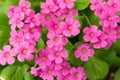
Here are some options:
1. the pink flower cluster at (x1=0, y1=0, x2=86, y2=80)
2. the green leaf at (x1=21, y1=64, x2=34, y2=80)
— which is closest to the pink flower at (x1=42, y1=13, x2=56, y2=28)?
the pink flower cluster at (x1=0, y1=0, x2=86, y2=80)

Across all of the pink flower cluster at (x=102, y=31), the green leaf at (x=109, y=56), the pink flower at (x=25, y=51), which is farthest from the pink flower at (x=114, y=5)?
the pink flower at (x=25, y=51)

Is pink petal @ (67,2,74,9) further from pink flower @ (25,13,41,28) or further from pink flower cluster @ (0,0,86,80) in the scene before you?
pink flower @ (25,13,41,28)

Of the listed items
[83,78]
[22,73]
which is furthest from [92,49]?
[22,73]

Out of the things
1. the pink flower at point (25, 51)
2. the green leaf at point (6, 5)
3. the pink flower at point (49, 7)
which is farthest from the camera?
the green leaf at point (6, 5)

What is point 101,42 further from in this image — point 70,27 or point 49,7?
point 49,7

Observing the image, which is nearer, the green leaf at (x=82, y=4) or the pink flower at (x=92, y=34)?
the pink flower at (x=92, y=34)

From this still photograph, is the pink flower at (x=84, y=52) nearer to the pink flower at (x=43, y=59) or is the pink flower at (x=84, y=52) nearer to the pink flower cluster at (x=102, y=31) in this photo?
the pink flower cluster at (x=102, y=31)

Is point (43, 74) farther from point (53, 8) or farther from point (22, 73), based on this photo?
point (53, 8)
